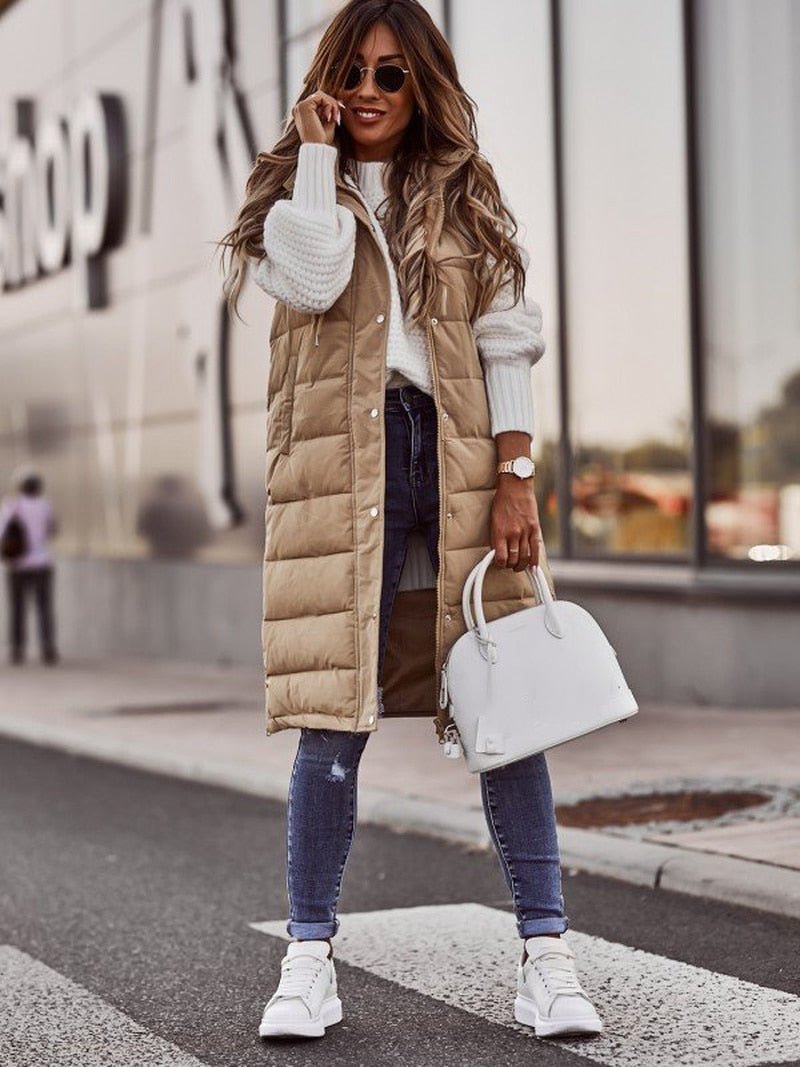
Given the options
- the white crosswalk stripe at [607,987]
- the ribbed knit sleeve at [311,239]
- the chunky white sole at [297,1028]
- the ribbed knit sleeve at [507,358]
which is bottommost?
the white crosswalk stripe at [607,987]

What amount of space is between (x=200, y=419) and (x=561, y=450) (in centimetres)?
558

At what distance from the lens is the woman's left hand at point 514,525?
12.7 feet

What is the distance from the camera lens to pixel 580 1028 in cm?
384

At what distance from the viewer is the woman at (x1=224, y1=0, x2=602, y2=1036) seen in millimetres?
3850

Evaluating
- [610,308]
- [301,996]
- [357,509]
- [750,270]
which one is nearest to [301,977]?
[301,996]

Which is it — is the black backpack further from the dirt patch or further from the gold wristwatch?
the gold wristwatch

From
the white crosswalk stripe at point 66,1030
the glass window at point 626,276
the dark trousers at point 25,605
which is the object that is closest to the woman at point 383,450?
the white crosswalk stripe at point 66,1030

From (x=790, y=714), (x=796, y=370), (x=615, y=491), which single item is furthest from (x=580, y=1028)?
(x=615, y=491)

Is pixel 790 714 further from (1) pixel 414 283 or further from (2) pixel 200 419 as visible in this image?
(2) pixel 200 419

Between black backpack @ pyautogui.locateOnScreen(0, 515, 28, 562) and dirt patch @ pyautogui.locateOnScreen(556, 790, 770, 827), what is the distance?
11.4 meters

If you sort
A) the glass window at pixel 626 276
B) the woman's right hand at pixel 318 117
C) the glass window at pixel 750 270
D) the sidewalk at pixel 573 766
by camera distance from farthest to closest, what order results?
the glass window at pixel 626 276 → the glass window at pixel 750 270 → the sidewalk at pixel 573 766 → the woman's right hand at pixel 318 117

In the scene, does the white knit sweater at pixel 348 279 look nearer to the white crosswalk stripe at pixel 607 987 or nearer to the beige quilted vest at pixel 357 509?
the beige quilted vest at pixel 357 509

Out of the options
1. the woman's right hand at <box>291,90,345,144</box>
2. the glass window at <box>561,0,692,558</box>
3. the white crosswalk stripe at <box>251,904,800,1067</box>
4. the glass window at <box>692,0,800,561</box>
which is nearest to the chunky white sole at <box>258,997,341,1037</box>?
the white crosswalk stripe at <box>251,904,800,1067</box>

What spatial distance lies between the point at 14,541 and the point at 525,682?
1446 centimetres
